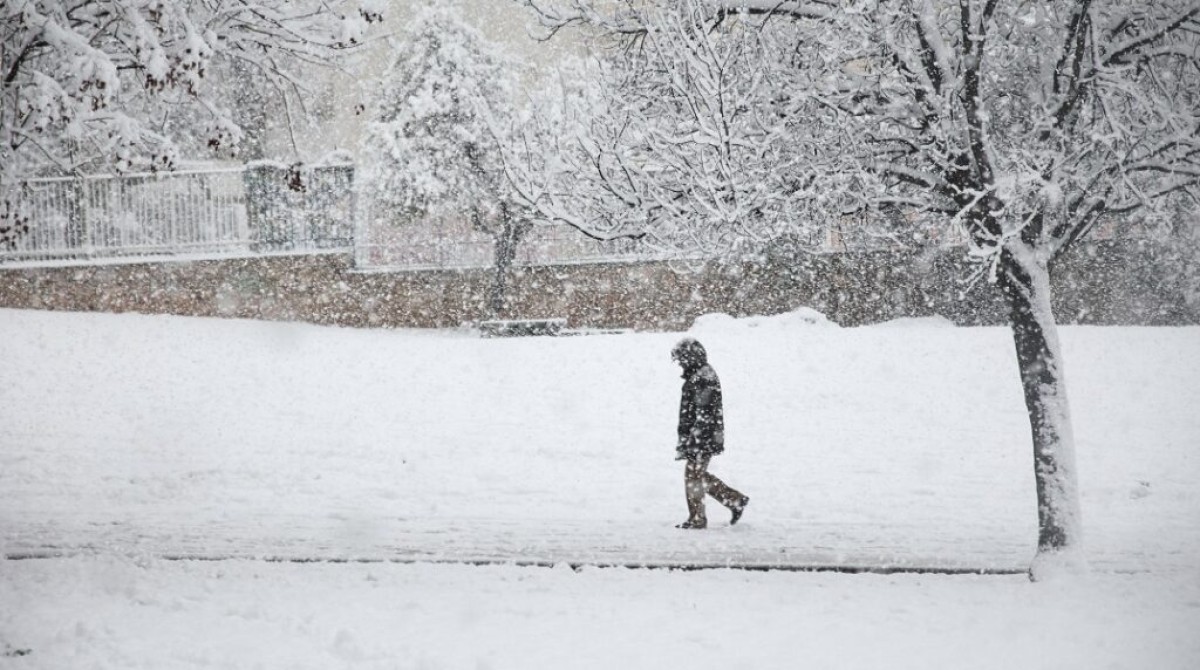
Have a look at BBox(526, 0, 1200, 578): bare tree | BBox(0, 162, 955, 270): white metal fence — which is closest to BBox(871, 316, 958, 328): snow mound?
BBox(0, 162, 955, 270): white metal fence

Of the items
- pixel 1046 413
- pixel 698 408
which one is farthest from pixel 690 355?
pixel 1046 413

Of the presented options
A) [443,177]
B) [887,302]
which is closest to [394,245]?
[443,177]

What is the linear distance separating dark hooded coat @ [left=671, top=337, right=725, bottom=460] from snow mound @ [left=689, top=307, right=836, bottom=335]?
9203mm

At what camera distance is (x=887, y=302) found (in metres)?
19.9

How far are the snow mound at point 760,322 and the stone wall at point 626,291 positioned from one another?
0.48 meters

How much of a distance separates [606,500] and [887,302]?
35.5 feet

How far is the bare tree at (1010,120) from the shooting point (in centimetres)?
694

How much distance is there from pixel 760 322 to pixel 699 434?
32.9 feet

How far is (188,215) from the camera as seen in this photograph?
1852 cm

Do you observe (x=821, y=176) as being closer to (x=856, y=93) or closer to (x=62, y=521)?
(x=856, y=93)

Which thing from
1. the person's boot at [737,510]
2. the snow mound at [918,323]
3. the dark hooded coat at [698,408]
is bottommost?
the person's boot at [737,510]

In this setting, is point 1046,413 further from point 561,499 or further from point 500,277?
point 500,277

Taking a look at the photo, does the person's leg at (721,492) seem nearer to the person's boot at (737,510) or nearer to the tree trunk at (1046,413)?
the person's boot at (737,510)

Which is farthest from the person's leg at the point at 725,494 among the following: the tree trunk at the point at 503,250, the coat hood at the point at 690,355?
the tree trunk at the point at 503,250
